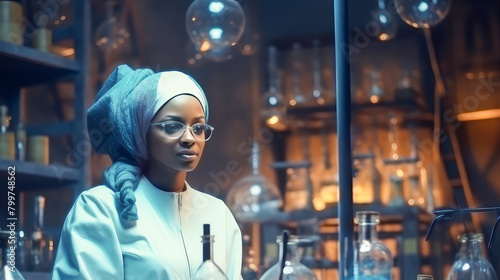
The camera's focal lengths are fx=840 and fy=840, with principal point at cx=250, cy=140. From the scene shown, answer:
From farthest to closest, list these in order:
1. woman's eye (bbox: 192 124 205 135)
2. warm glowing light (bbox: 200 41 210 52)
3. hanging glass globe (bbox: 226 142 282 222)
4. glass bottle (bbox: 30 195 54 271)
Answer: hanging glass globe (bbox: 226 142 282 222)
warm glowing light (bbox: 200 41 210 52)
glass bottle (bbox: 30 195 54 271)
woman's eye (bbox: 192 124 205 135)

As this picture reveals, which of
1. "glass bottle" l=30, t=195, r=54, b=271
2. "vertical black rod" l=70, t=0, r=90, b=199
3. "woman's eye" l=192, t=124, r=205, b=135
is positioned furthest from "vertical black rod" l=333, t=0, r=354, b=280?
"vertical black rod" l=70, t=0, r=90, b=199

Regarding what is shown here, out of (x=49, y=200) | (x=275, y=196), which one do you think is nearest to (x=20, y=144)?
(x=49, y=200)

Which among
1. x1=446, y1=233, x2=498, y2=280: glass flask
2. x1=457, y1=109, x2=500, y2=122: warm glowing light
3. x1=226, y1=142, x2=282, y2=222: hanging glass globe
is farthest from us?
x1=457, y1=109, x2=500, y2=122: warm glowing light

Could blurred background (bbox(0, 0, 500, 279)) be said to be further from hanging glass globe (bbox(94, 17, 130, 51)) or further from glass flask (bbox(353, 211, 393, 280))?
glass flask (bbox(353, 211, 393, 280))

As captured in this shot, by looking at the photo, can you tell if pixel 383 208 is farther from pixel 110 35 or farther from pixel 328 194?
pixel 110 35

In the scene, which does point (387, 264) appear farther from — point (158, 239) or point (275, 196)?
point (275, 196)

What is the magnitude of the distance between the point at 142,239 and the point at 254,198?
295 cm

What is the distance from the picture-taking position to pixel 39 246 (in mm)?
3051

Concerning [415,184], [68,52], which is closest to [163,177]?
[68,52]

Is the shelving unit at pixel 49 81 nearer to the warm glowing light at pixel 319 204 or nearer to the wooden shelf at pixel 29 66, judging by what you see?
the wooden shelf at pixel 29 66

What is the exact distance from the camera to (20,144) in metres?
3.06

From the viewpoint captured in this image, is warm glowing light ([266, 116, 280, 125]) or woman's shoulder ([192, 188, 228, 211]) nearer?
woman's shoulder ([192, 188, 228, 211])

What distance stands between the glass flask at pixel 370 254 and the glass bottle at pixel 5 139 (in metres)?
1.76

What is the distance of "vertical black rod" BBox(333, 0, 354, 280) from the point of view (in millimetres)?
1255
